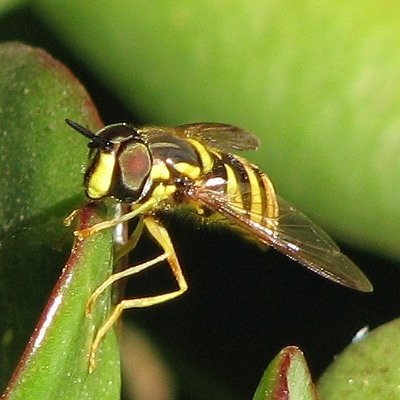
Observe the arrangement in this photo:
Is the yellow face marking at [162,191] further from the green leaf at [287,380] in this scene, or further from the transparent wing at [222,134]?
the green leaf at [287,380]

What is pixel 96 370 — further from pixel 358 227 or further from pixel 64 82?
pixel 358 227

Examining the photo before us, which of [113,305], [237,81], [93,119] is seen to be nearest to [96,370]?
[113,305]

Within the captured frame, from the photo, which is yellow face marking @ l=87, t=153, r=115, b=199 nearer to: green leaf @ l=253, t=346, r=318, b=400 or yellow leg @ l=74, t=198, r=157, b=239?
yellow leg @ l=74, t=198, r=157, b=239

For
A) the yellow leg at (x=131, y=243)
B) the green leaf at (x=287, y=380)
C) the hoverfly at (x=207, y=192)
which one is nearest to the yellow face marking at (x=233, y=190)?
the hoverfly at (x=207, y=192)

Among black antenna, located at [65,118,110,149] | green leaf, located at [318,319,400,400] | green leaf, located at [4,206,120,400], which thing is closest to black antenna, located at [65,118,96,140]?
black antenna, located at [65,118,110,149]

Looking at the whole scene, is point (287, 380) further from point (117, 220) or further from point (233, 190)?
point (233, 190)

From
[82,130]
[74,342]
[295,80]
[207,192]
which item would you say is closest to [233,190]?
[207,192]
